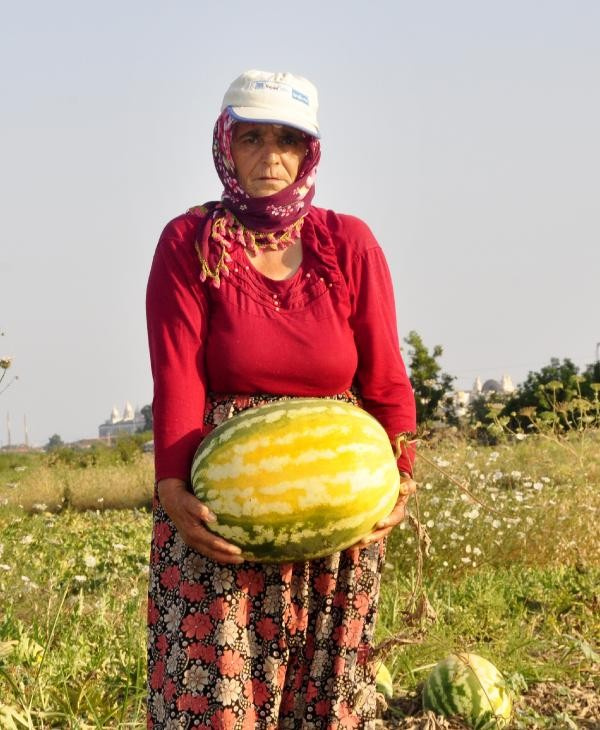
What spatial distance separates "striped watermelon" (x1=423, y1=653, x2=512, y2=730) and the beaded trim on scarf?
184cm

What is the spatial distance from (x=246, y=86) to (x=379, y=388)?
95cm

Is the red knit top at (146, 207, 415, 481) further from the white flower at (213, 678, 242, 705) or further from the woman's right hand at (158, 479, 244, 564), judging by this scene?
the white flower at (213, 678, 242, 705)

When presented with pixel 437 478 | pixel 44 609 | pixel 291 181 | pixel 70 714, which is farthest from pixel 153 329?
pixel 437 478

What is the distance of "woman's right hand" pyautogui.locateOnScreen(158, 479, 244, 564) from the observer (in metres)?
2.79

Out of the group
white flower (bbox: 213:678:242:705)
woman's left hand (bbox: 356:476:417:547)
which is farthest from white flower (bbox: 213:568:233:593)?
woman's left hand (bbox: 356:476:417:547)

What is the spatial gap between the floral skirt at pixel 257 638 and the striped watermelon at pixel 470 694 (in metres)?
1.05

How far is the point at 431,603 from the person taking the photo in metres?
5.77

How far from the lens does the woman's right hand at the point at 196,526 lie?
2.79 metres

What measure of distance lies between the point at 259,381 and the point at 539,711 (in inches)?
88.1

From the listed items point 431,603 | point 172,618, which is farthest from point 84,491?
point 172,618

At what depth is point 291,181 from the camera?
3.18 m

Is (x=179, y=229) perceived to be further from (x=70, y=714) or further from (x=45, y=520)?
(x=45, y=520)

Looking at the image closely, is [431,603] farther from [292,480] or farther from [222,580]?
[292,480]

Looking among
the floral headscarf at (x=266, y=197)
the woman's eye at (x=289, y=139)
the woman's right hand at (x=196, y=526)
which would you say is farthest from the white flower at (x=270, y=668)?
the woman's eye at (x=289, y=139)
